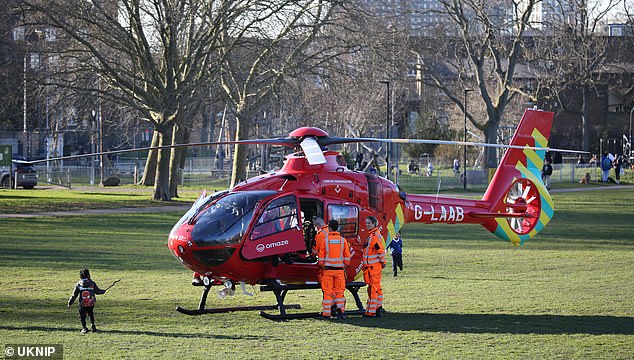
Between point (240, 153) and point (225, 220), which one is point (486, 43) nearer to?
point (240, 153)

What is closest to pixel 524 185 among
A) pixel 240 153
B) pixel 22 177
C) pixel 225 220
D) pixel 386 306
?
pixel 386 306

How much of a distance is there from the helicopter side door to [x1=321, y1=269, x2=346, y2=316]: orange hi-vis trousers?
77 cm

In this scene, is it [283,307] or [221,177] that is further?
[221,177]

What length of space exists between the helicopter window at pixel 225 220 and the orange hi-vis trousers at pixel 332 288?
1.57 metres

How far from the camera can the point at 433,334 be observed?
13.4m

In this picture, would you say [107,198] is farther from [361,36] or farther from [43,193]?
[361,36]

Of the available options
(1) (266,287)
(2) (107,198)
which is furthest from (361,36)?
(1) (266,287)

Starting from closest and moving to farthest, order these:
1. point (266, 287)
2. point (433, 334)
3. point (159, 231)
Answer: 1. point (433, 334)
2. point (266, 287)
3. point (159, 231)

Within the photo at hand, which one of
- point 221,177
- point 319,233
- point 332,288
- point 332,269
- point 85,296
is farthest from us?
point 221,177

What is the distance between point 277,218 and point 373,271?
6.06ft

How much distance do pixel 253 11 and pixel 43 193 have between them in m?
16.5

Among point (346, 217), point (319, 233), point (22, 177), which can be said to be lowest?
point (22, 177)

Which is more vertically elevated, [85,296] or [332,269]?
[332,269]

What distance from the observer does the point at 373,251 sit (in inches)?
578
